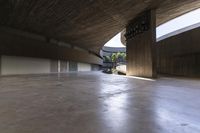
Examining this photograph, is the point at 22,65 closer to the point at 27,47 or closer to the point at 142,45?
the point at 27,47

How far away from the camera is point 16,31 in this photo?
1658 centimetres

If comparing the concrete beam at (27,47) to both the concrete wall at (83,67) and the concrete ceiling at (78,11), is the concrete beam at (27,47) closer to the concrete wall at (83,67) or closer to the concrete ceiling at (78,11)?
the concrete ceiling at (78,11)

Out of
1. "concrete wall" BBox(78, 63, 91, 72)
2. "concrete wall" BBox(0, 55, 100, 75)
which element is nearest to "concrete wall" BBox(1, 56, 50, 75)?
"concrete wall" BBox(0, 55, 100, 75)

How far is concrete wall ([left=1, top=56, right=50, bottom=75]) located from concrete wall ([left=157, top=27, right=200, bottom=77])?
1198cm

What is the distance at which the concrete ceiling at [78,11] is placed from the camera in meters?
10.6

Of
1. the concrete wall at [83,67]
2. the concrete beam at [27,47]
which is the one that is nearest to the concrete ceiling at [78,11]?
the concrete beam at [27,47]

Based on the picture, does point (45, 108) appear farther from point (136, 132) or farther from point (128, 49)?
point (128, 49)

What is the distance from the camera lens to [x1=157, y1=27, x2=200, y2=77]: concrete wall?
13508 millimetres

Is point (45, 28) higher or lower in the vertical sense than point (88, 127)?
higher

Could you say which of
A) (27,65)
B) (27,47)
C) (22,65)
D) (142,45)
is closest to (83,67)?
(27,65)

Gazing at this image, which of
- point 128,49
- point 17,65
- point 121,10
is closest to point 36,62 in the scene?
point 17,65

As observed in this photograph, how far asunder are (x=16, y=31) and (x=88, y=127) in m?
16.3

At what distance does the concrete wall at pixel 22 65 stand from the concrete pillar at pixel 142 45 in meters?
9.67

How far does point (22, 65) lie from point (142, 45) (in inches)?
445
